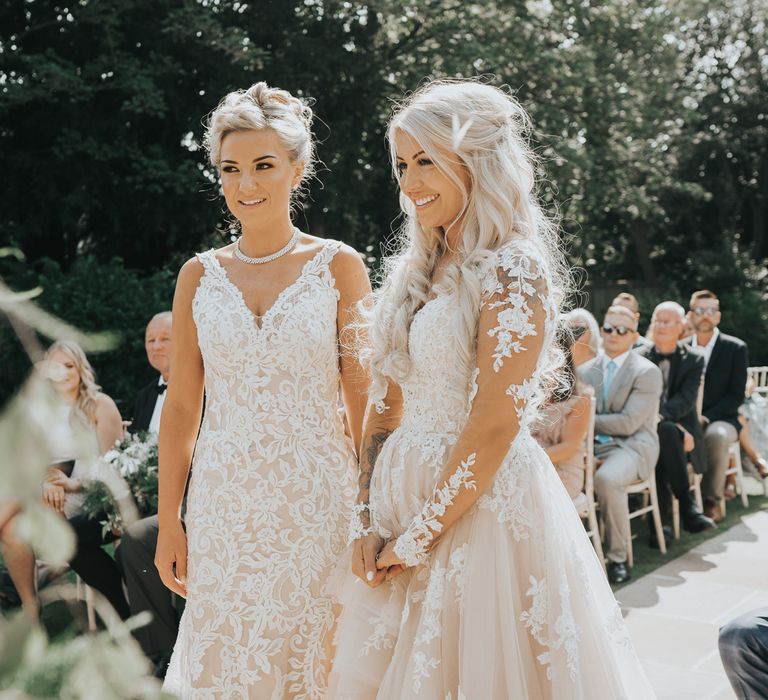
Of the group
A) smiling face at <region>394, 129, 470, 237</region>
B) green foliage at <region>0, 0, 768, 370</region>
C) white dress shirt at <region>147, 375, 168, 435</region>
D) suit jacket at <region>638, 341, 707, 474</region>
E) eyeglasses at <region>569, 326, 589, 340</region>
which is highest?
green foliage at <region>0, 0, 768, 370</region>

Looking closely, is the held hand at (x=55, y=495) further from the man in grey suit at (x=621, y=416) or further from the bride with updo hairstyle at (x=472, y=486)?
the man in grey suit at (x=621, y=416)

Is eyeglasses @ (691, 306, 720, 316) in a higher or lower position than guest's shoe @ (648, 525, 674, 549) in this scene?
A: higher

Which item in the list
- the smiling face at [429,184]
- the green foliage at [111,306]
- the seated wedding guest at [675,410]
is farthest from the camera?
the green foliage at [111,306]

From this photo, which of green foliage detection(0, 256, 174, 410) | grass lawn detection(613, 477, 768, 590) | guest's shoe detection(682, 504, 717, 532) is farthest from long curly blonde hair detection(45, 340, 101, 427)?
green foliage detection(0, 256, 174, 410)

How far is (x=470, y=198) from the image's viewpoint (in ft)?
7.98

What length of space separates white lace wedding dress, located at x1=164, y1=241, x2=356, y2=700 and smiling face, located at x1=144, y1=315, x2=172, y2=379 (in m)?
2.45

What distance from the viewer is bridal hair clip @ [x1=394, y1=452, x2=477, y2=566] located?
233 centimetres

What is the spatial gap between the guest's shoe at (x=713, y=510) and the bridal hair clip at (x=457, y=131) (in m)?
6.16

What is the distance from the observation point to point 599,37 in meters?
15.9

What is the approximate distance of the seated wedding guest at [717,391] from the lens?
7.74 m

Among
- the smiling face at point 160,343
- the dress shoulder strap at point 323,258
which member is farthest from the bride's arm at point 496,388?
the smiling face at point 160,343

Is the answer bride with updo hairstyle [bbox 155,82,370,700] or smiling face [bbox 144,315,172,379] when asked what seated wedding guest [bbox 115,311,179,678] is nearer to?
smiling face [bbox 144,315,172,379]

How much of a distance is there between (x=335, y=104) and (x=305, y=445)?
11975mm

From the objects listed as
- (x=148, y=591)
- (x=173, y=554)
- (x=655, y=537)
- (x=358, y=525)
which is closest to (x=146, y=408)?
(x=148, y=591)
